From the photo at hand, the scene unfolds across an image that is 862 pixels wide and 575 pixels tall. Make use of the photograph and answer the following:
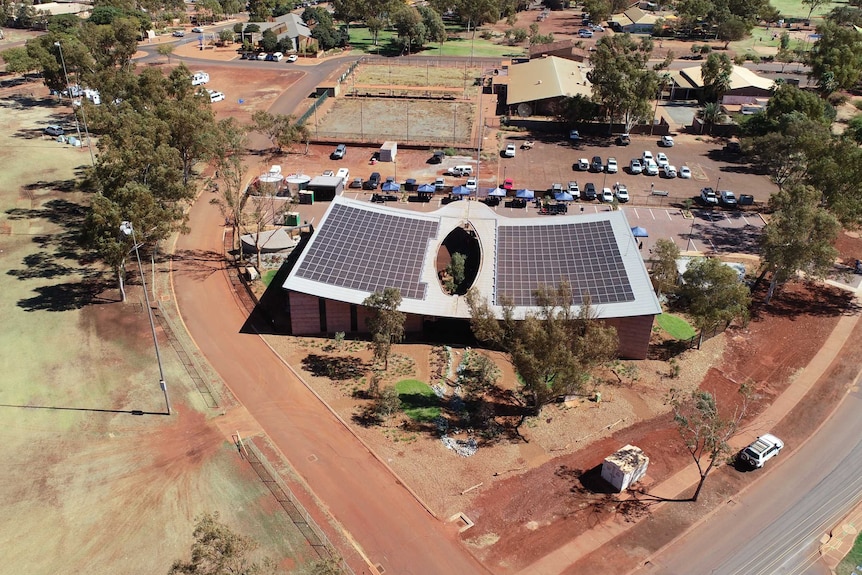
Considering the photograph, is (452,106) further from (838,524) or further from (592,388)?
(838,524)

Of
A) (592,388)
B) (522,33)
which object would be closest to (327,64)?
(522,33)

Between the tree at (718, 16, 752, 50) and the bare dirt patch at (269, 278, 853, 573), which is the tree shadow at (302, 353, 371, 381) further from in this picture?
the tree at (718, 16, 752, 50)

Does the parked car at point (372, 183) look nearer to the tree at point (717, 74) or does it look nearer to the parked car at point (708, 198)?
the parked car at point (708, 198)

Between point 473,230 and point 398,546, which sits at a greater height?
point 473,230

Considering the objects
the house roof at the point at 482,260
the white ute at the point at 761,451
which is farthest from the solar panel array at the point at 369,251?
the white ute at the point at 761,451

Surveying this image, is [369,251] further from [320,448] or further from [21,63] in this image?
[21,63]

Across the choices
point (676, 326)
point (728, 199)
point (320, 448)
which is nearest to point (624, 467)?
point (320, 448)

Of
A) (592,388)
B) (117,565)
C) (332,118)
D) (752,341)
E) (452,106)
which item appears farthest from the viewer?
(452,106)

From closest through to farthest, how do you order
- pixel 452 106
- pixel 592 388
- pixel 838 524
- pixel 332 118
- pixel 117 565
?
pixel 117 565 < pixel 838 524 < pixel 592 388 < pixel 332 118 < pixel 452 106
